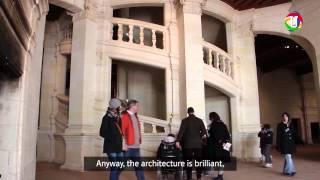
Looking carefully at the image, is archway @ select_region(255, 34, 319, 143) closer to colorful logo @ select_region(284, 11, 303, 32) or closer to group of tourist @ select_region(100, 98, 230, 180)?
colorful logo @ select_region(284, 11, 303, 32)

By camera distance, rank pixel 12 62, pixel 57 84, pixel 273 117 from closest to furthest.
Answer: pixel 12 62 → pixel 57 84 → pixel 273 117

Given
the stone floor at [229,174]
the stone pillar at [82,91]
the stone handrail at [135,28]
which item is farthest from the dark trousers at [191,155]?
the stone handrail at [135,28]

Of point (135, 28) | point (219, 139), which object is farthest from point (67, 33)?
point (219, 139)

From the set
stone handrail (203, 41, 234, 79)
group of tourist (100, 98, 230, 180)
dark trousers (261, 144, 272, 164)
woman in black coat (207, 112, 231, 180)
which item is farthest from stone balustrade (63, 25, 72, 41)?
dark trousers (261, 144, 272, 164)

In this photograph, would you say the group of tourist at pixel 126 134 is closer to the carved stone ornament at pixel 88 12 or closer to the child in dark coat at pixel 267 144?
the child in dark coat at pixel 267 144

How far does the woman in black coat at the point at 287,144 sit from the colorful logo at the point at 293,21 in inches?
172

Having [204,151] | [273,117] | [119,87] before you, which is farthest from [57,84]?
[273,117]

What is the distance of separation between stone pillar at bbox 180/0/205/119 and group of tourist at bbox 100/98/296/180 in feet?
5.39

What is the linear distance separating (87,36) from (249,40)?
587 cm

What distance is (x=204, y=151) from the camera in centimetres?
696

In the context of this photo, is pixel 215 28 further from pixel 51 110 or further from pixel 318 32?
pixel 51 110

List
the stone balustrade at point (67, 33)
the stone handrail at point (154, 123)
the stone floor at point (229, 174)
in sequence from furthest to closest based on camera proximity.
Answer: the stone balustrade at point (67, 33), the stone handrail at point (154, 123), the stone floor at point (229, 174)

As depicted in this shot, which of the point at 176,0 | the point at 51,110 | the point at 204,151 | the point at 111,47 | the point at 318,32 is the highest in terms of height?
the point at 176,0

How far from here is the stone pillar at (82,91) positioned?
775 cm
